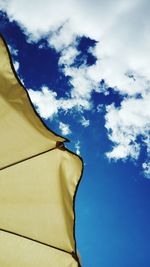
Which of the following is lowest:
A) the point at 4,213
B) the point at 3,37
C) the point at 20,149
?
the point at 4,213

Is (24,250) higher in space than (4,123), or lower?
lower

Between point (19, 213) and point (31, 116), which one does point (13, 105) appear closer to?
point (31, 116)

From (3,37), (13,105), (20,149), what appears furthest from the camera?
(20,149)

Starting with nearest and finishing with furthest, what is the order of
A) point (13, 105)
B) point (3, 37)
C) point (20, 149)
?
1. point (3, 37)
2. point (13, 105)
3. point (20, 149)

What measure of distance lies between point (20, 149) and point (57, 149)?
0.48 m

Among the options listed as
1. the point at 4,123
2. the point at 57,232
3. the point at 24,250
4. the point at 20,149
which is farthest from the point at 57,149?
the point at 24,250

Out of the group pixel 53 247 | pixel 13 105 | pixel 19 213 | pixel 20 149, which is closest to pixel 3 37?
pixel 13 105

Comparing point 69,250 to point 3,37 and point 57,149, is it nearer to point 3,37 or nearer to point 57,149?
point 57,149

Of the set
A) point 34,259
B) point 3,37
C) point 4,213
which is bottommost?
point 34,259

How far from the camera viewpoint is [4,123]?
441 centimetres

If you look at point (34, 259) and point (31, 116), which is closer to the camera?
point (31, 116)

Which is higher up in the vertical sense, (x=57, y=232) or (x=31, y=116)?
(x=31, y=116)

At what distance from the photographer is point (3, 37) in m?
3.81

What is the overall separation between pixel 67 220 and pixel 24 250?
718 mm
